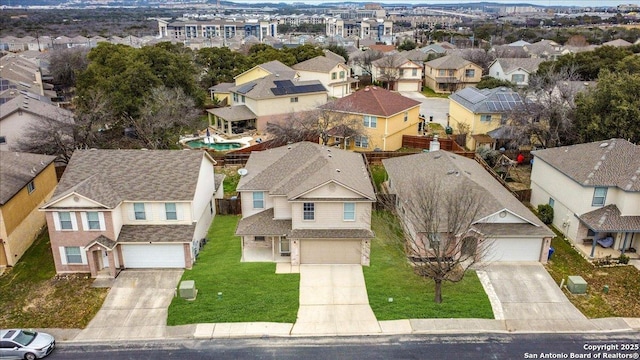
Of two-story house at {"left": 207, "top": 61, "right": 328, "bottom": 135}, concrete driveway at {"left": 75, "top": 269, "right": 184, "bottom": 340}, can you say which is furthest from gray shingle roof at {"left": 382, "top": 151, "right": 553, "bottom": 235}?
two-story house at {"left": 207, "top": 61, "right": 328, "bottom": 135}

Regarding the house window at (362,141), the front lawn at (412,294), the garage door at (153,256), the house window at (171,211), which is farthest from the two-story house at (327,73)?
the garage door at (153,256)

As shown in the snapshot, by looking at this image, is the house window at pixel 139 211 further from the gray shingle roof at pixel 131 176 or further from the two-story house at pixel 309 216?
the two-story house at pixel 309 216

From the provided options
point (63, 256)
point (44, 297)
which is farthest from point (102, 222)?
point (44, 297)

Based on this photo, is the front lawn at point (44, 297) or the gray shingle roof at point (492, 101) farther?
the gray shingle roof at point (492, 101)

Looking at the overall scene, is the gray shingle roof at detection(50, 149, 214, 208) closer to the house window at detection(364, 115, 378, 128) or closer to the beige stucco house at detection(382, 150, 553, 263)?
the beige stucco house at detection(382, 150, 553, 263)

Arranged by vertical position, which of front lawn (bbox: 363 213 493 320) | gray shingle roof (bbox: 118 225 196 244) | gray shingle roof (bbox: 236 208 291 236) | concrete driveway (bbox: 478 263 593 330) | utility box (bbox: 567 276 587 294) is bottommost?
concrete driveway (bbox: 478 263 593 330)

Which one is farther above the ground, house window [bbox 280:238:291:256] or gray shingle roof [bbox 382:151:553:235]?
gray shingle roof [bbox 382:151:553:235]

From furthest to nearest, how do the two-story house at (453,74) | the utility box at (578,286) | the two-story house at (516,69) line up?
the two-story house at (453,74) < the two-story house at (516,69) < the utility box at (578,286)

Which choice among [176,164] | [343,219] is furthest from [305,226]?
[176,164]
